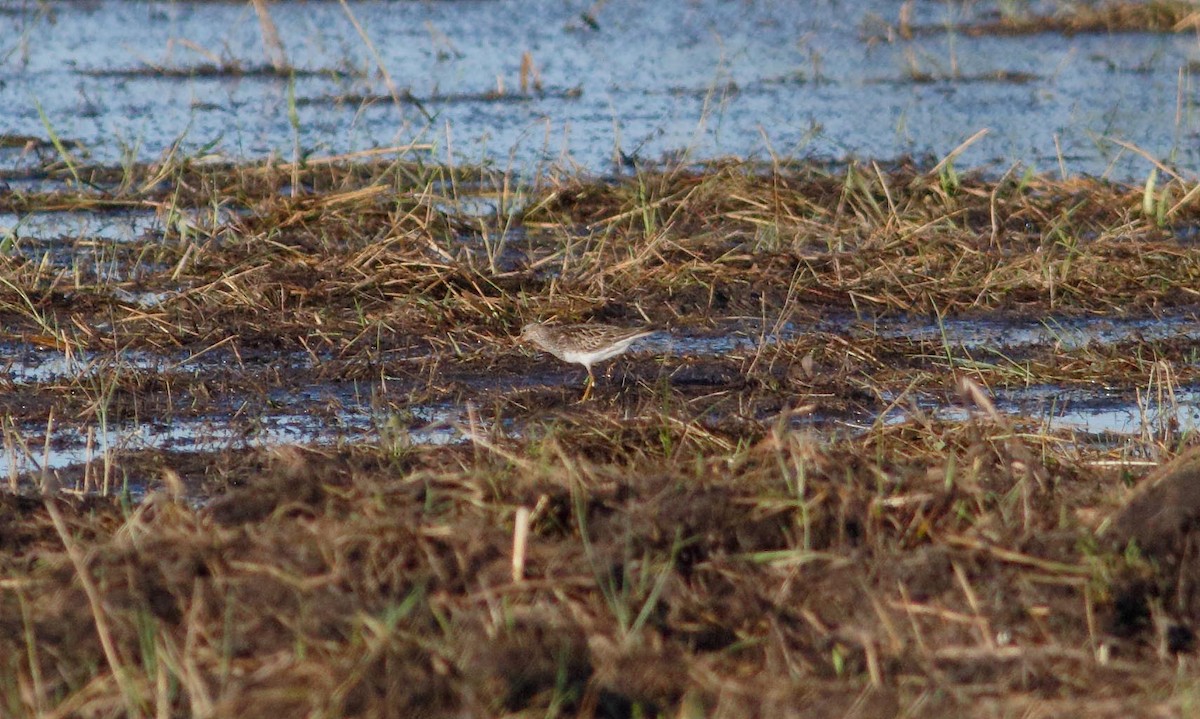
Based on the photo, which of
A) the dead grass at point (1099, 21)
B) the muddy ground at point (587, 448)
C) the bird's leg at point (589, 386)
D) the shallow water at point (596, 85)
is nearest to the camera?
the muddy ground at point (587, 448)

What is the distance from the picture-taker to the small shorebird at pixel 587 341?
7535mm

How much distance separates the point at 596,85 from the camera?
14.8 meters

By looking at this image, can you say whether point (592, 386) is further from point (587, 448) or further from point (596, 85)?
point (596, 85)

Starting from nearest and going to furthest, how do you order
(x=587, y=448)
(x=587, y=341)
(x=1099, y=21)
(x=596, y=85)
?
(x=587, y=448), (x=587, y=341), (x=596, y=85), (x=1099, y=21)

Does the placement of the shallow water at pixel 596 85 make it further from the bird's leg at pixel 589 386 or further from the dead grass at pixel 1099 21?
the bird's leg at pixel 589 386

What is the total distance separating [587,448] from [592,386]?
1.29 meters

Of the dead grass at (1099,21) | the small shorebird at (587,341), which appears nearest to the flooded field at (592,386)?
the small shorebird at (587,341)

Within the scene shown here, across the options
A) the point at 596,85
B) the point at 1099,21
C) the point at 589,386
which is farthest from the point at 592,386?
the point at 1099,21

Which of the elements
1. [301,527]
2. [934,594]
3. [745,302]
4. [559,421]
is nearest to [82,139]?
[745,302]

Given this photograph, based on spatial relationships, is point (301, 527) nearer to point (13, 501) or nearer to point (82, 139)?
point (13, 501)

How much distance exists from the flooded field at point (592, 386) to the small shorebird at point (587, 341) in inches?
7.1

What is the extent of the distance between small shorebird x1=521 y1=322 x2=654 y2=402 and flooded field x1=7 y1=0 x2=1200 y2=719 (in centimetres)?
18

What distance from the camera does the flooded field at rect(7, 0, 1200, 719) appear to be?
450 cm

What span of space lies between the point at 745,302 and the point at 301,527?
435 centimetres
